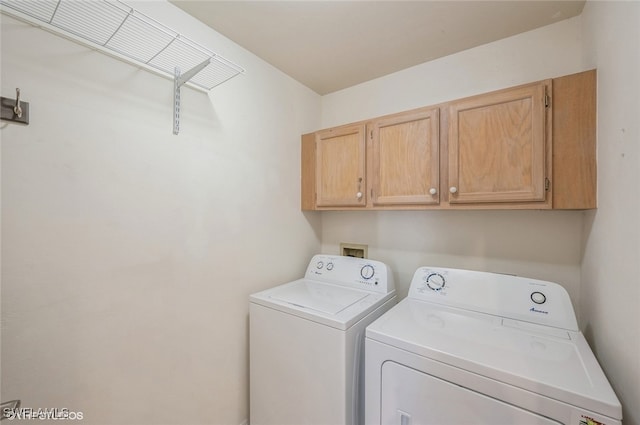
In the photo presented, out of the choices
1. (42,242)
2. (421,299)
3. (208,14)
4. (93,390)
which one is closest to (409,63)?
(208,14)

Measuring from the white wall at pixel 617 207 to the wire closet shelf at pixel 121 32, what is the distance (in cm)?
146

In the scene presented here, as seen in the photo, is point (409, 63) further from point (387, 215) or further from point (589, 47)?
Answer: point (387, 215)

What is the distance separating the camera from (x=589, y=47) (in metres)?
1.19

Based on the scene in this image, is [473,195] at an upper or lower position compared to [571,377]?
upper

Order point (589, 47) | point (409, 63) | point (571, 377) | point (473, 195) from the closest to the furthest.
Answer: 1. point (571, 377)
2. point (589, 47)
3. point (473, 195)
4. point (409, 63)

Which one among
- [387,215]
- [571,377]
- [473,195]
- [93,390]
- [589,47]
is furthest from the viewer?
[387,215]

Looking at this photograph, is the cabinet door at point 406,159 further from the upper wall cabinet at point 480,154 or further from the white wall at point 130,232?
the white wall at point 130,232

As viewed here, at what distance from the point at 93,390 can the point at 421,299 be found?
1.62 metres

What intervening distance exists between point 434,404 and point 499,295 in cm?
68

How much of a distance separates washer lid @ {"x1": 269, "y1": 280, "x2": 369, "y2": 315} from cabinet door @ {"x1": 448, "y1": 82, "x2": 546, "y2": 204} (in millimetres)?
812

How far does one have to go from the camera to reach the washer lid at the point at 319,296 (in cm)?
139

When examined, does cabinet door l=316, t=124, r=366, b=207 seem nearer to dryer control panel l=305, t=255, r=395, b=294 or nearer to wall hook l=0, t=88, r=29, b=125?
dryer control panel l=305, t=255, r=395, b=294

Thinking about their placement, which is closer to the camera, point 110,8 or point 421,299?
point 110,8

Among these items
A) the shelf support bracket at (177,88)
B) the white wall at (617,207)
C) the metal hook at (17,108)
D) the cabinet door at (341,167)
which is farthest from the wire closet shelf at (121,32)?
the white wall at (617,207)
